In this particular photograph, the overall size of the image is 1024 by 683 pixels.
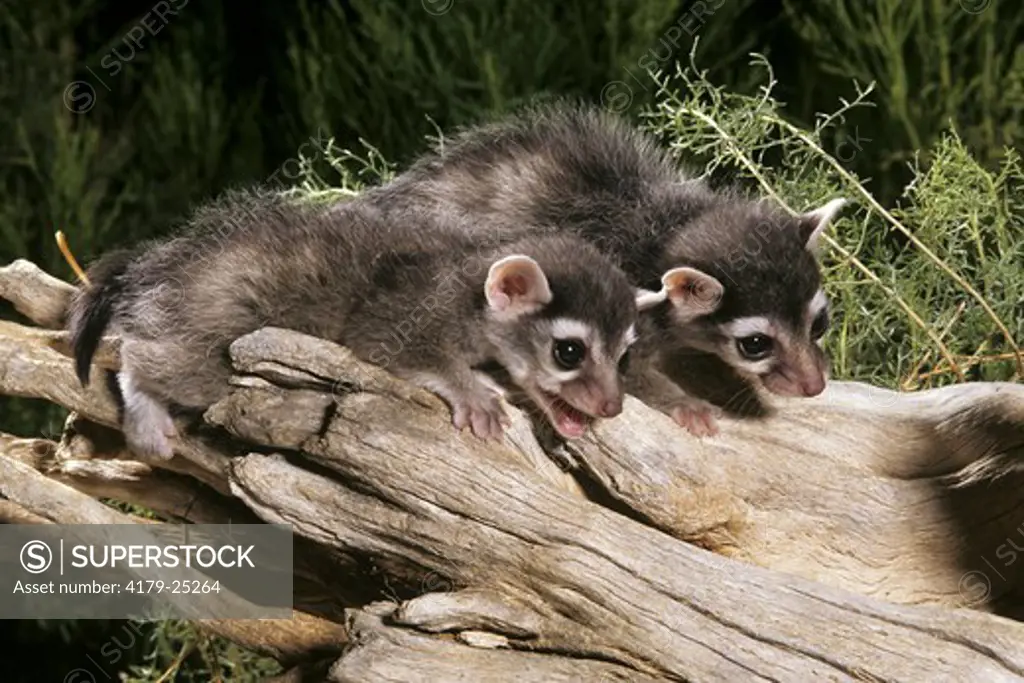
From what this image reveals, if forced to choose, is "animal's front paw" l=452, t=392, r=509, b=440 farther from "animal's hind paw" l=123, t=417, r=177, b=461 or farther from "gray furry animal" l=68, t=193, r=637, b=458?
"animal's hind paw" l=123, t=417, r=177, b=461

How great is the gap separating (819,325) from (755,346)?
0.44 feet

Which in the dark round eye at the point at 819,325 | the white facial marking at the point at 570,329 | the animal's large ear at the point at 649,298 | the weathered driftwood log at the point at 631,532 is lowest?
the weathered driftwood log at the point at 631,532

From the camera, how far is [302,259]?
272 cm

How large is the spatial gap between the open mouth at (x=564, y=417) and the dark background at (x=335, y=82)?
1.75 m

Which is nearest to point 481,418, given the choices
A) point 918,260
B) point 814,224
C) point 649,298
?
point 649,298

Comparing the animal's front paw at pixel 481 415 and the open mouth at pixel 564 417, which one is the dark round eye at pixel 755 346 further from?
the animal's front paw at pixel 481 415

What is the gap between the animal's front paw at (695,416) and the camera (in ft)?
8.92

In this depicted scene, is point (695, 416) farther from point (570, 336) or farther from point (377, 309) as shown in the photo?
point (377, 309)

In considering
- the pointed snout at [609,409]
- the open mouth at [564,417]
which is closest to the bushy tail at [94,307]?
the open mouth at [564,417]

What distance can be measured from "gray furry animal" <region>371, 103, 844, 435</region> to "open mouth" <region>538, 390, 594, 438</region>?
23cm

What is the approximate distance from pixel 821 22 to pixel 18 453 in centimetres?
278

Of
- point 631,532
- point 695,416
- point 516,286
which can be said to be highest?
point 516,286

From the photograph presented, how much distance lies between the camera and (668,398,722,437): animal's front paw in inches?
107

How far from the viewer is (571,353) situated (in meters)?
2.56
